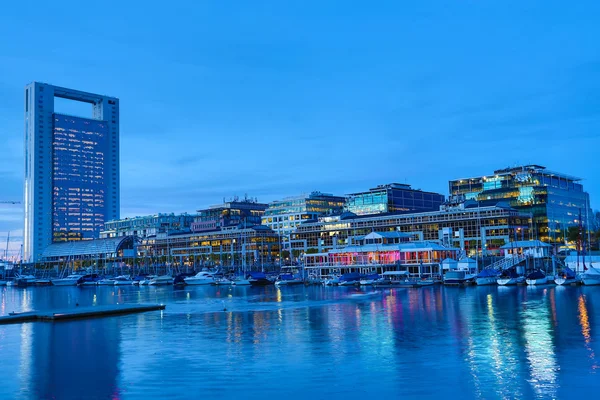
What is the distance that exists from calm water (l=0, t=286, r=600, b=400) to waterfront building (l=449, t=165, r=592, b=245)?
117862mm

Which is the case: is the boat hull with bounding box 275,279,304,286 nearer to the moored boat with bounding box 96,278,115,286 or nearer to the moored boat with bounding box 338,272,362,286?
the moored boat with bounding box 338,272,362,286

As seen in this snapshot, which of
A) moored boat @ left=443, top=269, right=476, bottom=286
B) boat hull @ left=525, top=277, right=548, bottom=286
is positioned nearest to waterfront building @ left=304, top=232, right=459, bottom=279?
moored boat @ left=443, top=269, right=476, bottom=286

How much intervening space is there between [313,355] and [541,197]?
158461 mm

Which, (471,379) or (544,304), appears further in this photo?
(544,304)

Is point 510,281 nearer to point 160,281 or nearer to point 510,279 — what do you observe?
point 510,279

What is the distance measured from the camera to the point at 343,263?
143 meters

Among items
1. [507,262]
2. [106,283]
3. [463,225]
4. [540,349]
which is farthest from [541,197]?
[540,349]

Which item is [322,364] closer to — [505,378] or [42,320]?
[505,378]

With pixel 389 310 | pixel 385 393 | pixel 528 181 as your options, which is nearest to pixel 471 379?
pixel 385 393

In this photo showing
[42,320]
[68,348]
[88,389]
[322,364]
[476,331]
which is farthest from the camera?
[42,320]

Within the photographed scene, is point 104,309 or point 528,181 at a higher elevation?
point 528,181

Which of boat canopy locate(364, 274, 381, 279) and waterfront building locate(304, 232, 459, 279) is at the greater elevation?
waterfront building locate(304, 232, 459, 279)

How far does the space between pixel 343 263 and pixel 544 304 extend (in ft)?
251

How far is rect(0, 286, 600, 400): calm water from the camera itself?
1141 inches
